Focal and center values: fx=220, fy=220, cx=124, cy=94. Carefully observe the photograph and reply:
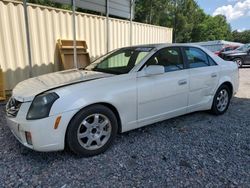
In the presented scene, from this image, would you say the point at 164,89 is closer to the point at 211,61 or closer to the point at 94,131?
the point at 94,131

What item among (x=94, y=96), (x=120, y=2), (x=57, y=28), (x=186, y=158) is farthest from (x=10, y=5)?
(x=186, y=158)

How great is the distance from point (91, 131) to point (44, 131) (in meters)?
0.59

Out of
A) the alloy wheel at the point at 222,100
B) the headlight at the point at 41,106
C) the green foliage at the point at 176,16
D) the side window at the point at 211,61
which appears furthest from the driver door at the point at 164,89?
the green foliage at the point at 176,16

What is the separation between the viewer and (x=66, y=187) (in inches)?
89.3

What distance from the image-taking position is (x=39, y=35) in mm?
6324

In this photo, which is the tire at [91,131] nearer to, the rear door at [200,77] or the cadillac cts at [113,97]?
the cadillac cts at [113,97]

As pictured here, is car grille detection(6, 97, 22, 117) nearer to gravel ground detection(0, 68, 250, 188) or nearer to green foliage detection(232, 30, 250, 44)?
gravel ground detection(0, 68, 250, 188)

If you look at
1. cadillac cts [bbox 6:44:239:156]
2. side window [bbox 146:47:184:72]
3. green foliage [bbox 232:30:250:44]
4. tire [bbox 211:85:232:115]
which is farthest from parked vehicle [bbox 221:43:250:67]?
green foliage [bbox 232:30:250:44]

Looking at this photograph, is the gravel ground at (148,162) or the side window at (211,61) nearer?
the gravel ground at (148,162)

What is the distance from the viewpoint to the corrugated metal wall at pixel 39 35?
226 inches

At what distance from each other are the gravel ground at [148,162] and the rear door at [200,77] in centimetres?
51

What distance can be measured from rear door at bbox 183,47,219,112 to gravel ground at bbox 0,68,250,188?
510 mm

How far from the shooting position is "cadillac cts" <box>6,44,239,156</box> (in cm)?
253

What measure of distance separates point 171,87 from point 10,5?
480 cm
